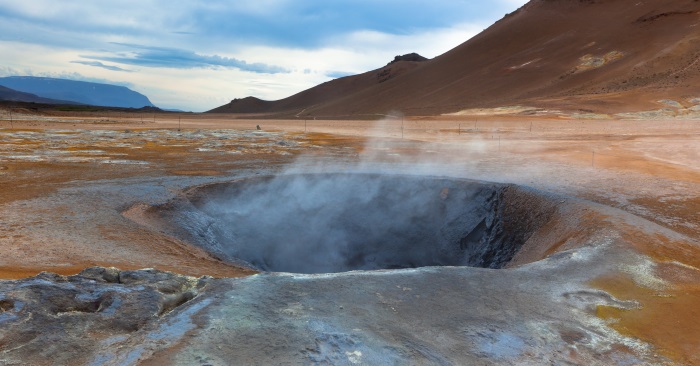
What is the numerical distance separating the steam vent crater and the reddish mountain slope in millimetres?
25704

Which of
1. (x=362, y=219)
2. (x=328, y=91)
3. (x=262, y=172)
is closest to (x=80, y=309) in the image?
(x=362, y=219)

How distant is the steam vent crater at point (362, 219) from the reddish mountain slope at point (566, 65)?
25.7 m

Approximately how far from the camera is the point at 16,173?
30.0 ft

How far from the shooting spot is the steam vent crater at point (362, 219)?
307 inches

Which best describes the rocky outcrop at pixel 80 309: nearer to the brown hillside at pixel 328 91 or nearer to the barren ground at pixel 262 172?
the barren ground at pixel 262 172

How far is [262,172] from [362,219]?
2099 millimetres

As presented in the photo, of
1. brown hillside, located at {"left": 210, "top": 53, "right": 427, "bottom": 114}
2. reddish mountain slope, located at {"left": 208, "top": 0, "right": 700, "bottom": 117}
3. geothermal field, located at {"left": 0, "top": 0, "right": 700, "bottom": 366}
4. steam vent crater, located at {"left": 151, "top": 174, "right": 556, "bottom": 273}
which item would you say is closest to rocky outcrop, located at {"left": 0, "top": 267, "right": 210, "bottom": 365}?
geothermal field, located at {"left": 0, "top": 0, "right": 700, "bottom": 366}

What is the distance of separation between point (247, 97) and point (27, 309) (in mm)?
101012

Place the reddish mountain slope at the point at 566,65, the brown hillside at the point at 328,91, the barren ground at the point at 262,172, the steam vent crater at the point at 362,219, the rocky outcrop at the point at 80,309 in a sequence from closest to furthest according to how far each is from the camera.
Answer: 1. the rocky outcrop at the point at 80,309
2. the barren ground at the point at 262,172
3. the steam vent crater at the point at 362,219
4. the reddish mountain slope at the point at 566,65
5. the brown hillside at the point at 328,91

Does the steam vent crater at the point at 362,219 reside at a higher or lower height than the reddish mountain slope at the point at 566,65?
lower

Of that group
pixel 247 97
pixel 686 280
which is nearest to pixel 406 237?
pixel 686 280

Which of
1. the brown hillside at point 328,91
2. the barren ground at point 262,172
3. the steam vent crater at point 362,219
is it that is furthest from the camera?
the brown hillside at point 328,91

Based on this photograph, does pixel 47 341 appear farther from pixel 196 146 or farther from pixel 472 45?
pixel 472 45

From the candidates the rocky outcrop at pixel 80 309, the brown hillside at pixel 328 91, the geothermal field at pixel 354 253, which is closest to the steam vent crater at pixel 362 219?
the geothermal field at pixel 354 253
